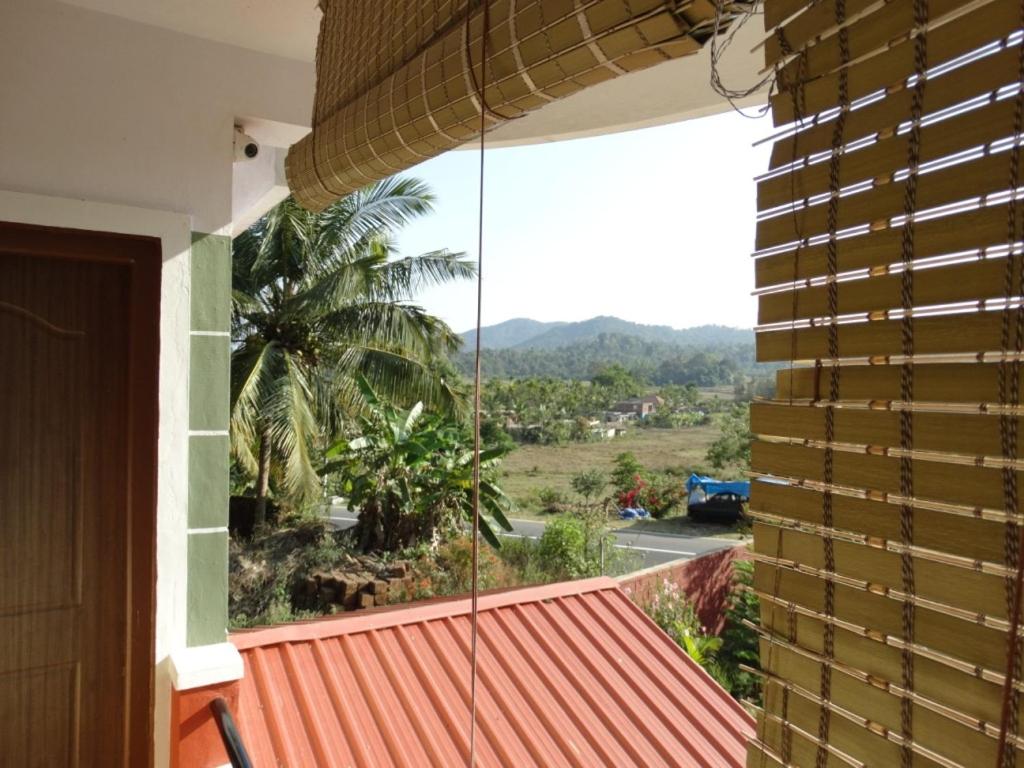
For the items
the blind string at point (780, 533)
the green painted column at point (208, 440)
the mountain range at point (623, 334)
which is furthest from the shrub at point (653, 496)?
the mountain range at point (623, 334)

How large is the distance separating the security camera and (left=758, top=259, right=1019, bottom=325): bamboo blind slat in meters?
1.78

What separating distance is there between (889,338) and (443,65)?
0.71m

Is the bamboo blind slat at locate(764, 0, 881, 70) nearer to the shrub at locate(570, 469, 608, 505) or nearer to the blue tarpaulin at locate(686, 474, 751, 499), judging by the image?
the blue tarpaulin at locate(686, 474, 751, 499)

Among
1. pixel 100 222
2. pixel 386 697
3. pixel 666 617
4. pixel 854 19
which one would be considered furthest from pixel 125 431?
pixel 666 617

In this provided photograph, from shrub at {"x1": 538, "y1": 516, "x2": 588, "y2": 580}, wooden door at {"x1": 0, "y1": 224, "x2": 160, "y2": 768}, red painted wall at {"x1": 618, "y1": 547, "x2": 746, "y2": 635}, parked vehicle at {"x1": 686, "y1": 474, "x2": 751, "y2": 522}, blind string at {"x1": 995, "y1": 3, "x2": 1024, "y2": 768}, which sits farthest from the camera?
parked vehicle at {"x1": 686, "y1": 474, "x2": 751, "y2": 522}

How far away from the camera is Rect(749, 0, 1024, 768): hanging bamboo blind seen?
1.59 ft

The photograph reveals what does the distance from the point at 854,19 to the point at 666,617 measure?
9.30m

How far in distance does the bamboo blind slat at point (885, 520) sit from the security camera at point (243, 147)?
6.01 feet

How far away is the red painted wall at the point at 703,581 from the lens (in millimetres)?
9539

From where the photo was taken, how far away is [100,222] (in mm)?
1784

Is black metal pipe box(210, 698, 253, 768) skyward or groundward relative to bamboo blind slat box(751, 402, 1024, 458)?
groundward

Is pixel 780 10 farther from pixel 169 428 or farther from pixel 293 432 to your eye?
pixel 293 432

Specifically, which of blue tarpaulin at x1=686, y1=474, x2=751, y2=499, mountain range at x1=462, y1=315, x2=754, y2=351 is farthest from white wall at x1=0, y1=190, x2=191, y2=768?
mountain range at x1=462, y1=315, x2=754, y2=351

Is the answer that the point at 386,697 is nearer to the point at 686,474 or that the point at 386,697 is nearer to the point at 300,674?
the point at 300,674
